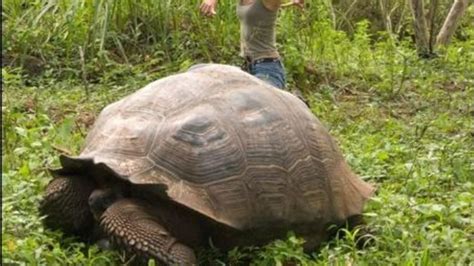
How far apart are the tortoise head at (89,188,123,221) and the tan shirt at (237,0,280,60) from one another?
2.84m

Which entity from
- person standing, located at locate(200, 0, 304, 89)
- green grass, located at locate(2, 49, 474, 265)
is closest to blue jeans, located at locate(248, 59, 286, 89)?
person standing, located at locate(200, 0, 304, 89)

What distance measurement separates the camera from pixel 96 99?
629cm

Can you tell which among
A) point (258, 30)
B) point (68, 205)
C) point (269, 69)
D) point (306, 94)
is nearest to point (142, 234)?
point (68, 205)

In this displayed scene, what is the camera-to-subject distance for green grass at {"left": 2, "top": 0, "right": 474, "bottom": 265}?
12.3 ft

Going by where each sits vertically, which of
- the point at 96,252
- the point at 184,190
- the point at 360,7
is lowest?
the point at 360,7

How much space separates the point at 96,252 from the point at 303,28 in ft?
15.6

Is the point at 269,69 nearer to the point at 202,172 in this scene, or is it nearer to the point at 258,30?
the point at 258,30

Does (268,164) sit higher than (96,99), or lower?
higher

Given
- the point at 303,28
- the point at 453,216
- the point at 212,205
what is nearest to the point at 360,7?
the point at 303,28

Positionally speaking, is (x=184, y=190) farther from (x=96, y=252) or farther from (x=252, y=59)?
(x=252, y=59)

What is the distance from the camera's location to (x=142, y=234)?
11.3 feet

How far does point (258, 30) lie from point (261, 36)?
55 millimetres

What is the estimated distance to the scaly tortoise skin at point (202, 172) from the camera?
3508mm

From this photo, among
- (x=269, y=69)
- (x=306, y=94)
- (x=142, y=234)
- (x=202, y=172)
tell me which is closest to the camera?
(x=142, y=234)
